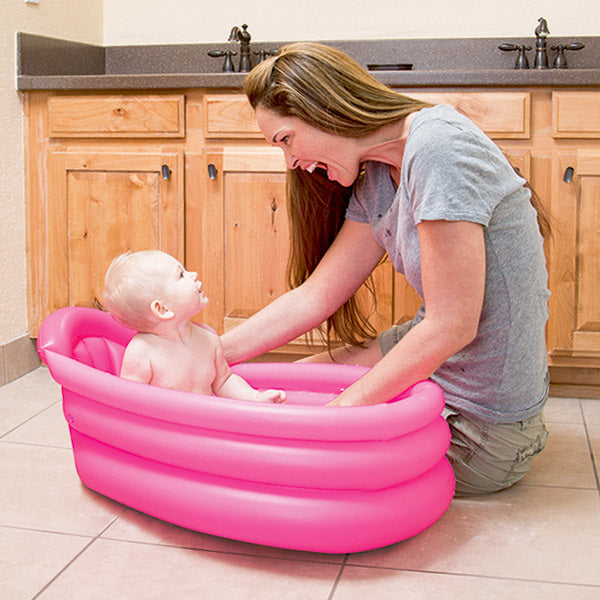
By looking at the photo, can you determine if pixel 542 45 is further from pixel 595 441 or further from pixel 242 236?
pixel 595 441

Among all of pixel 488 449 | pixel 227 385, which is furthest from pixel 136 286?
pixel 488 449

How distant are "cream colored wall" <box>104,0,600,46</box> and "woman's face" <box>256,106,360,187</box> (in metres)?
1.58

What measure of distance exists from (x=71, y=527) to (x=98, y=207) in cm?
128

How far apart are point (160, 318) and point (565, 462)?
3.30 feet

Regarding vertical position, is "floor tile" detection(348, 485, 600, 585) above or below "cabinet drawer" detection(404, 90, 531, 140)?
below

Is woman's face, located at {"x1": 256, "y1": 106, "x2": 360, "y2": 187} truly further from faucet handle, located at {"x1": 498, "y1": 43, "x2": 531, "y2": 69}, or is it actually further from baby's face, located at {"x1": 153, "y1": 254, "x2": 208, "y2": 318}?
faucet handle, located at {"x1": 498, "y1": 43, "x2": 531, "y2": 69}

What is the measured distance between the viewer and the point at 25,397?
2.50 metres

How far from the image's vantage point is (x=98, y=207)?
8.79 feet

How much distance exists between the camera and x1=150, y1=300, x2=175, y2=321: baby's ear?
1647 millimetres

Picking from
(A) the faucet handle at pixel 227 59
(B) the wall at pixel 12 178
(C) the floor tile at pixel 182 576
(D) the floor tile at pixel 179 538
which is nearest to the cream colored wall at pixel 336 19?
(A) the faucet handle at pixel 227 59

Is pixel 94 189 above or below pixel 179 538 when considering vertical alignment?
above

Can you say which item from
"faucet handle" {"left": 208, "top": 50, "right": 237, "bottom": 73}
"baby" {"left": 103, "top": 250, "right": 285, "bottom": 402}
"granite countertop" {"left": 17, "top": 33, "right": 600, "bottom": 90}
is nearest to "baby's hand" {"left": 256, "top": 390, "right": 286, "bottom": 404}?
"baby" {"left": 103, "top": 250, "right": 285, "bottom": 402}

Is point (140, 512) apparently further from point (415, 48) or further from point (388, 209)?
point (415, 48)

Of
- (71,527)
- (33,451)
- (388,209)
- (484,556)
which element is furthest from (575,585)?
(33,451)
